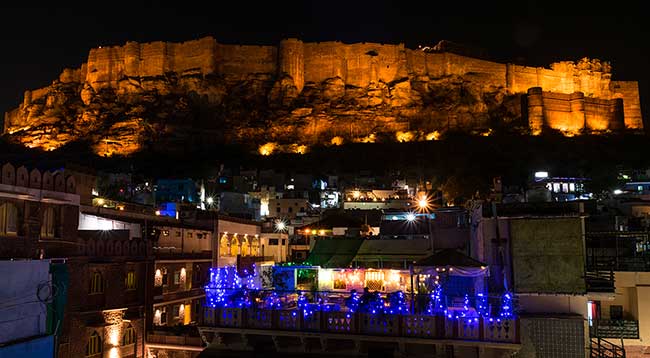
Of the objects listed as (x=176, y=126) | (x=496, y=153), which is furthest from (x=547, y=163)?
(x=176, y=126)

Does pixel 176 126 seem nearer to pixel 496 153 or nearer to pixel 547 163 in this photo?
pixel 496 153

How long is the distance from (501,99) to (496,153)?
950 inches

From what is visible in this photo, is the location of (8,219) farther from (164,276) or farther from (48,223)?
(164,276)

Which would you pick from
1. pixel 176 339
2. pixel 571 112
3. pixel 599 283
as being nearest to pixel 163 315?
pixel 176 339

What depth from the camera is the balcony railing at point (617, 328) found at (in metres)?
18.4

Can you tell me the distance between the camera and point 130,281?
2688 centimetres

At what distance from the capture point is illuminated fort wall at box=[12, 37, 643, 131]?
363ft

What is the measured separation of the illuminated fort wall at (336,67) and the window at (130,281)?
8658 centimetres

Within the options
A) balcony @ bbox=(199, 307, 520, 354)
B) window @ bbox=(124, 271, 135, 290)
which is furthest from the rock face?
balcony @ bbox=(199, 307, 520, 354)

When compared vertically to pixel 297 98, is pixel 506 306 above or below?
below

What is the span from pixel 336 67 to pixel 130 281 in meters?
88.8

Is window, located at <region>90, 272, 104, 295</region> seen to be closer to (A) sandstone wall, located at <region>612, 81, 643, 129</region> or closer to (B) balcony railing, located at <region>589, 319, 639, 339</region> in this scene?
(B) balcony railing, located at <region>589, 319, 639, 339</region>

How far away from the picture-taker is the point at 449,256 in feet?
57.9

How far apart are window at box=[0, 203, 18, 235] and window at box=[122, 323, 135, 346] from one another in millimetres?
6760
